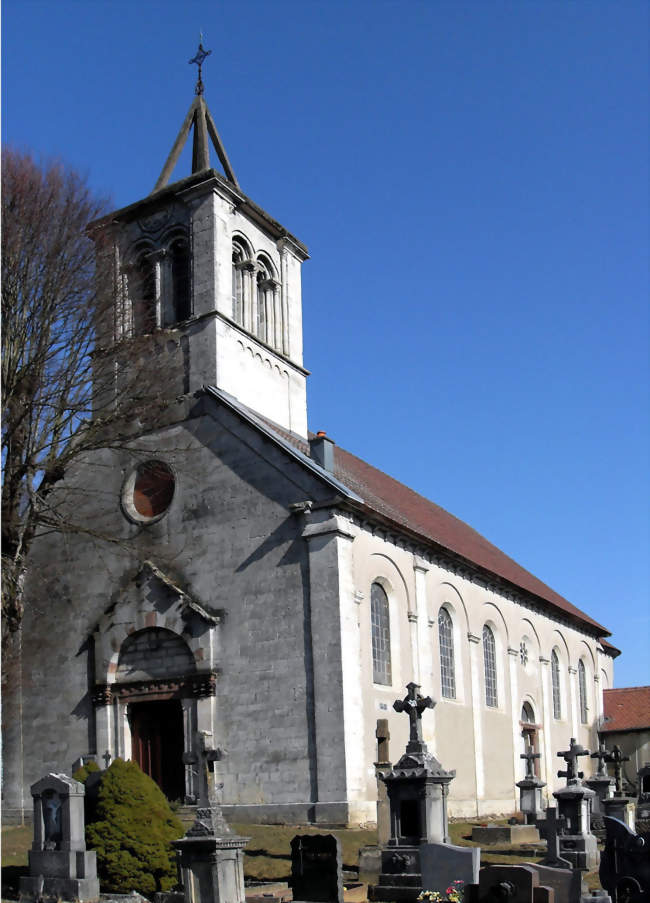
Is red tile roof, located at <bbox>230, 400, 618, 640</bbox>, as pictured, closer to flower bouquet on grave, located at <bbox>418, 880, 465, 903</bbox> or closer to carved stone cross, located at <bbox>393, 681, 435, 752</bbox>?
carved stone cross, located at <bbox>393, 681, 435, 752</bbox>

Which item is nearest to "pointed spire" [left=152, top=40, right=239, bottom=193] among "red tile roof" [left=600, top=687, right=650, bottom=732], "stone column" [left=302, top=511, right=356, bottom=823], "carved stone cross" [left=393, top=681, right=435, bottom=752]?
"stone column" [left=302, top=511, right=356, bottom=823]

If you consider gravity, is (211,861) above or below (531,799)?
above

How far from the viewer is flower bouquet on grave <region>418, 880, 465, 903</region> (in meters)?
12.7

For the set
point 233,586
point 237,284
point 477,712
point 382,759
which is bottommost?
point 382,759

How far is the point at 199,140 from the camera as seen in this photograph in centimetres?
3017

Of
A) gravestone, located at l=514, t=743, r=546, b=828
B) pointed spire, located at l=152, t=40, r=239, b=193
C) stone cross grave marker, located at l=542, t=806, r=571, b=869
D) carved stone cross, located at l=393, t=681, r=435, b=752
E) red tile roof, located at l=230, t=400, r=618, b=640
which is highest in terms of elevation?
pointed spire, located at l=152, t=40, r=239, b=193

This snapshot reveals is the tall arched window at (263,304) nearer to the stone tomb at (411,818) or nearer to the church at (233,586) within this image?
the church at (233,586)

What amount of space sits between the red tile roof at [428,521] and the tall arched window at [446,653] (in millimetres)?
1781

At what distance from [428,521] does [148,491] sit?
10289mm

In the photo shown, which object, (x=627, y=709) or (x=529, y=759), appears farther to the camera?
(x=627, y=709)

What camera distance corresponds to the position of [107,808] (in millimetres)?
16203

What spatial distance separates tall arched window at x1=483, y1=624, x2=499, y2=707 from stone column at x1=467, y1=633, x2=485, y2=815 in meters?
1.10

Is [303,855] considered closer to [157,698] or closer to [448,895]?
[448,895]

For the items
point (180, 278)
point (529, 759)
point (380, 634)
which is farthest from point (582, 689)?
point (180, 278)
